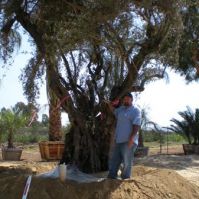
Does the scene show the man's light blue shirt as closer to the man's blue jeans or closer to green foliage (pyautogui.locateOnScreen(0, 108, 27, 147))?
the man's blue jeans

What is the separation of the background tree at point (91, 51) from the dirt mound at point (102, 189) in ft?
6.20

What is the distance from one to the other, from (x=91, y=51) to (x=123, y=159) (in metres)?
3.33

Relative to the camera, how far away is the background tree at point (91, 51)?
33.5 feet

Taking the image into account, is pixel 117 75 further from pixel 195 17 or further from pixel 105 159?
pixel 195 17

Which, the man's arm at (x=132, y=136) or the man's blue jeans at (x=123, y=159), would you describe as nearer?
the man's arm at (x=132, y=136)

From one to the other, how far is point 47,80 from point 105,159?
7.09 feet

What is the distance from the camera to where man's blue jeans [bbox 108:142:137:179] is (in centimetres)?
933

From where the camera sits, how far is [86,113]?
11.3 m

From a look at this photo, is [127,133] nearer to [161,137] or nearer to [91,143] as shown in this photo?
[91,143]

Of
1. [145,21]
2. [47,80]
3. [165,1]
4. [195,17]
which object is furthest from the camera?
[195,17]

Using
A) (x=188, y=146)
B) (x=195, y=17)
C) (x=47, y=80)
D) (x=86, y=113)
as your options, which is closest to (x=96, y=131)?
(x=86, y=113)

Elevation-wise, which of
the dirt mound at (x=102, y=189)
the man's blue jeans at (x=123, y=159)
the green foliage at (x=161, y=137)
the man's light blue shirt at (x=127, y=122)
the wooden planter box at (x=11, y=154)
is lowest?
the dirt mound at (x=102, y=189)

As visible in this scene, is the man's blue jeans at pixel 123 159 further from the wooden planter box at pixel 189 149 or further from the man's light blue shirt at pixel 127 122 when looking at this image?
the wooden planter box at pixel 189 149

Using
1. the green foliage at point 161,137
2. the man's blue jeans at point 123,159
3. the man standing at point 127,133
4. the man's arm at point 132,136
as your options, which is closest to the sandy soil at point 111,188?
the man's blue jeans at point 123,159
